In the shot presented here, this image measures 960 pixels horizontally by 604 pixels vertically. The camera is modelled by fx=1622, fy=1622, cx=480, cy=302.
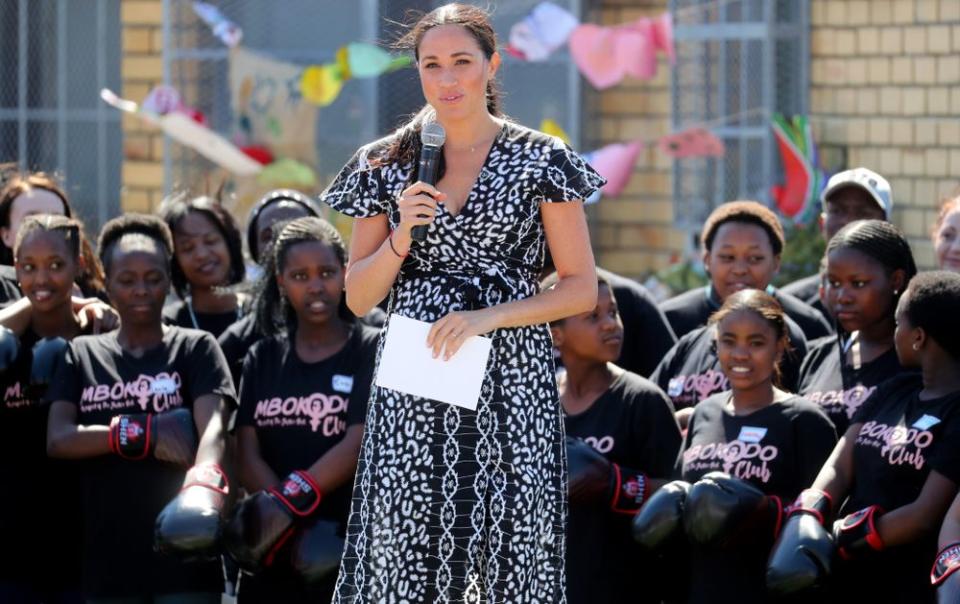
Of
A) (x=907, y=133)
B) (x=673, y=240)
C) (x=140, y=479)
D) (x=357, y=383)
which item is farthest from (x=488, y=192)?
(x=673, y=240)

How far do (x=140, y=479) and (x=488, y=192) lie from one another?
2.05 m

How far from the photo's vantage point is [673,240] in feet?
33.6

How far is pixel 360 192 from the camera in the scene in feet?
13.6

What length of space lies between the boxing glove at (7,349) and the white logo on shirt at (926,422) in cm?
297

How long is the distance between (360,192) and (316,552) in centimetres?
147

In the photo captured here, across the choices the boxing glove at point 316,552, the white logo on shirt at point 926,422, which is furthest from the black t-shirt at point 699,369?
the boxing glove at point 316,552

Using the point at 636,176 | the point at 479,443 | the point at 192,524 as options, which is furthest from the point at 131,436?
the point at 636,176

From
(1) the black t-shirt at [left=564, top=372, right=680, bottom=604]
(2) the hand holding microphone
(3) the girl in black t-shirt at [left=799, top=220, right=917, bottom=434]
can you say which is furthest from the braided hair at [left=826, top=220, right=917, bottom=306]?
(2) the hand holding microphone

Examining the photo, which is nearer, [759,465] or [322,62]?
[759,465]

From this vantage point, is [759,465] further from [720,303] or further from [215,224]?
[215,224]

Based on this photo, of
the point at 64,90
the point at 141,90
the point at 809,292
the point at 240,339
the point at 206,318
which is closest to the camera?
the point at 240,339

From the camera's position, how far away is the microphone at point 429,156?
3926mm

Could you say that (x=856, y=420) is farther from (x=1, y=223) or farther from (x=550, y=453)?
(x=1, y=223)

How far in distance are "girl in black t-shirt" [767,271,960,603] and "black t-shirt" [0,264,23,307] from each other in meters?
3.05
